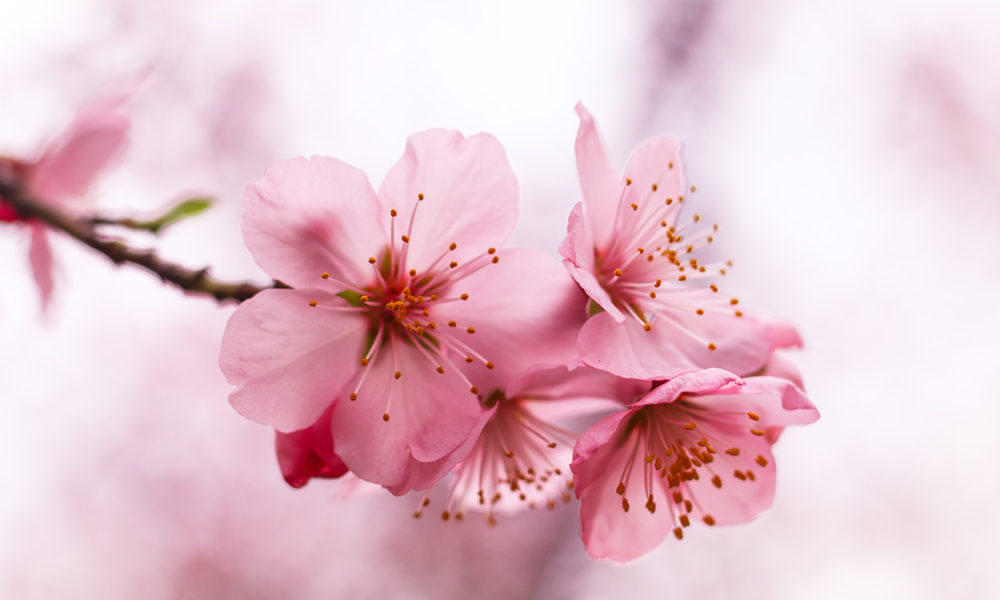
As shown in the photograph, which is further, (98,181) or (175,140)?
(175,140)

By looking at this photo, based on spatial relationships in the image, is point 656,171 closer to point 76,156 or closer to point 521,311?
point 521,311

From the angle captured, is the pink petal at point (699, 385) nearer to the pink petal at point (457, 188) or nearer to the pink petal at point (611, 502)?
the pink petal at point (611, 502)

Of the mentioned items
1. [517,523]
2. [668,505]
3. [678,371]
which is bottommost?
[517,523]

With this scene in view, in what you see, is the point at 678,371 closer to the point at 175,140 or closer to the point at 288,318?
the point at 288,318

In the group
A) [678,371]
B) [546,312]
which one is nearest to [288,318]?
[546,312]

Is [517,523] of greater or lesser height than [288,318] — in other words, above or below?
below
